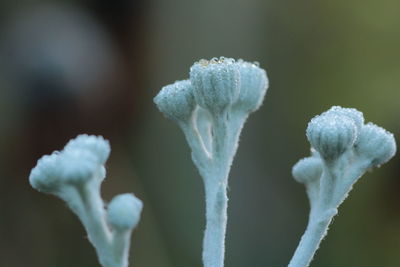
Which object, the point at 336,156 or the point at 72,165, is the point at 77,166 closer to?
the point at 72,165

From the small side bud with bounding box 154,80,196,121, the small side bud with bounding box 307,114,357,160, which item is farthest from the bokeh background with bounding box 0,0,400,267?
the small side bud with bounding box 307,114,357,160

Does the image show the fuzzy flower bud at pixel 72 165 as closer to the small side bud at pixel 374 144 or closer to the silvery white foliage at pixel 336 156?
the silvery white foliage at pixel 336 156

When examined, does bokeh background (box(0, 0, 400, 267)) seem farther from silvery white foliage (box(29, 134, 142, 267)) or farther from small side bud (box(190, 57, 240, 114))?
silvery white foliage (box(29, 134, 142, 267))

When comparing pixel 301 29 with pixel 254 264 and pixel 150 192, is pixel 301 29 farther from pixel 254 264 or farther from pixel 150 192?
pixel 254 264

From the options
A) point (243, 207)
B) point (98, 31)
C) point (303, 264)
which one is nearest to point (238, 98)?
point (303, 264)

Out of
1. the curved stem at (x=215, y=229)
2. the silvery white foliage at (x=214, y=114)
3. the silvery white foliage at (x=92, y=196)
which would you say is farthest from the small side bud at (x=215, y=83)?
the silvery white foliage at (x=92, y=196)
